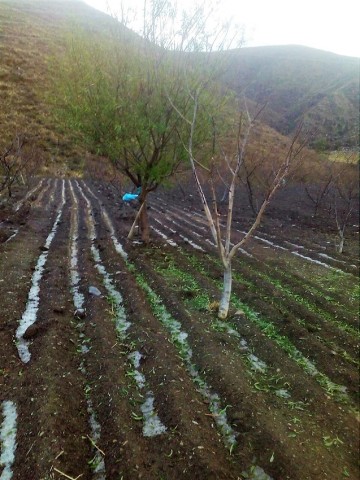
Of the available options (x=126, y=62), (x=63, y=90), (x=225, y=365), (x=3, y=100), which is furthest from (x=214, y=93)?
(x=3, y=100)

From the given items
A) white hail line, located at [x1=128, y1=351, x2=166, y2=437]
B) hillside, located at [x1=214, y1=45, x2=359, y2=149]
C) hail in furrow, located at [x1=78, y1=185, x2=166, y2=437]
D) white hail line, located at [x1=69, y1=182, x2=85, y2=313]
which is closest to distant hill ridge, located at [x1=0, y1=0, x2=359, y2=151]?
hillside, located at [x1=214, y1=45, x2=359, y2=149]

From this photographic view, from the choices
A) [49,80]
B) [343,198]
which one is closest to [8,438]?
[343,198]

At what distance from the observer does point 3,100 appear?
43188 millimetres

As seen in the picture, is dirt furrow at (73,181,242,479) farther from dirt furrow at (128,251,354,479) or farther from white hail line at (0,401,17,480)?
white hail line at (0,401,17,480)

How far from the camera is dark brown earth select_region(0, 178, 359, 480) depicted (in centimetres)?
391

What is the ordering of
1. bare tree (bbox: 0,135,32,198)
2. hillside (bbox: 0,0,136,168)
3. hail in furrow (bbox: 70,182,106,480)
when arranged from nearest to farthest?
1. hail in furrow (bbox: 70,182,106,480)
2. bare tree (bbox: 0,135,32,198)
3. hillside (bbox: 0,0,136,168)

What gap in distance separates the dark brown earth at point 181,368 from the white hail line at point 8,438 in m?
0.05

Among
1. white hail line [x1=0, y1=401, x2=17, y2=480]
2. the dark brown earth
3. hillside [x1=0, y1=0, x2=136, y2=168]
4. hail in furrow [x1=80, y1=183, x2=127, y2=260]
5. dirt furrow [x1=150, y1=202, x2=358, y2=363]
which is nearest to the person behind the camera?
white hail line [x1=0, y1=401, x2=17, y2=480]

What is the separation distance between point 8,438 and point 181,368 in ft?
7.86

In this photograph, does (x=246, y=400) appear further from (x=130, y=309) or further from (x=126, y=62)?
(x=126, y=62)

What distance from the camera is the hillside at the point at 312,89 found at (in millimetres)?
59719

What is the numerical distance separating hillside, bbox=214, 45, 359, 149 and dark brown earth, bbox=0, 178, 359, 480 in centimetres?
4689

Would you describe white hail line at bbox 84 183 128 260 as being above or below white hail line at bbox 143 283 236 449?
below

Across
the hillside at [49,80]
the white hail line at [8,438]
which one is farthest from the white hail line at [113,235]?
the white hail line at [8,438]
